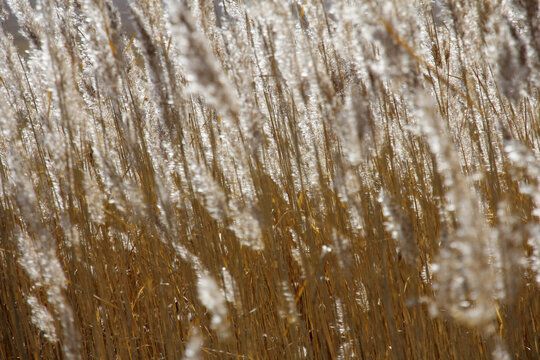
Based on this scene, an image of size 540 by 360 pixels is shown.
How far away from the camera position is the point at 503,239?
2.13 ft

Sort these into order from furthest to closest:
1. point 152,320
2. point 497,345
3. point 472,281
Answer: point 152,320 → point 497,345 → point 472,281

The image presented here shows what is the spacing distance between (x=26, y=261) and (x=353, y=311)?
835 millimetres

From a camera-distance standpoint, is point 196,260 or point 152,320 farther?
point 152,320

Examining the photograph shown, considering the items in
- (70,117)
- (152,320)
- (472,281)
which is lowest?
(472,281)

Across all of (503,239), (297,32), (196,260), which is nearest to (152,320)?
(196,260)

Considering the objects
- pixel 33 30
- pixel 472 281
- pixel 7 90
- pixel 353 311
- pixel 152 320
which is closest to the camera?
pixel 472 281

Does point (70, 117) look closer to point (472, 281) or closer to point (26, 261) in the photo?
point (26, 261)

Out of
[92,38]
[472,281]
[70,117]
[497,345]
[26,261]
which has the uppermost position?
[92,38]

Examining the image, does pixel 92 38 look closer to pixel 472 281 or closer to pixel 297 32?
pixel 297 32

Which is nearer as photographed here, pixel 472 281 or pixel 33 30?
pixel 472 281

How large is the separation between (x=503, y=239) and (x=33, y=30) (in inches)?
64.7

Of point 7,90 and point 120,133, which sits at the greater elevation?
point 7,90

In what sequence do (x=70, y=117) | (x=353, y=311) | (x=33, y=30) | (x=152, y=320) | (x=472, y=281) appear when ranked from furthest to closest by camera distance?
(x=33, y=30) < (x=152, y=320) < (x=353, y=311) < (x=70, y=117) < (x=472, y=281)

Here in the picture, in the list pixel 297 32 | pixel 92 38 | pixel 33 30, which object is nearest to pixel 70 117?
pixel 92 38
